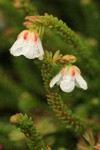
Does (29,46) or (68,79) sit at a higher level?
(29,46)

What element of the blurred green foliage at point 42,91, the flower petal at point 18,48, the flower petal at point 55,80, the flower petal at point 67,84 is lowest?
the flower petal at point 67,84

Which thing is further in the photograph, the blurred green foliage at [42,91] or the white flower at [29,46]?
the blurred green foliage at [42,91]

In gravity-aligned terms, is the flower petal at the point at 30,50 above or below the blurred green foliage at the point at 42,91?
below

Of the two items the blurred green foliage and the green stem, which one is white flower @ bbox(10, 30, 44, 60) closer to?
the green stem

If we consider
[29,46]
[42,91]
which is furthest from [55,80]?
[42,91]

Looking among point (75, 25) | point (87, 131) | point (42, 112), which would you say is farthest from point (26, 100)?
point (75, 25)

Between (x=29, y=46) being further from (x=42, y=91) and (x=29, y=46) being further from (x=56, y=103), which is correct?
(x=42, y=91)

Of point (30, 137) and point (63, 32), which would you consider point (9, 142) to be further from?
point (63, 32)

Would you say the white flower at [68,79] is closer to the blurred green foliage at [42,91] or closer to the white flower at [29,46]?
the white flower at [29,46]

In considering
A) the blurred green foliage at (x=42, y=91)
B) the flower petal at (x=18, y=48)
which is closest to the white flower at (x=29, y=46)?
the flower petal at (x=18, y=48)
